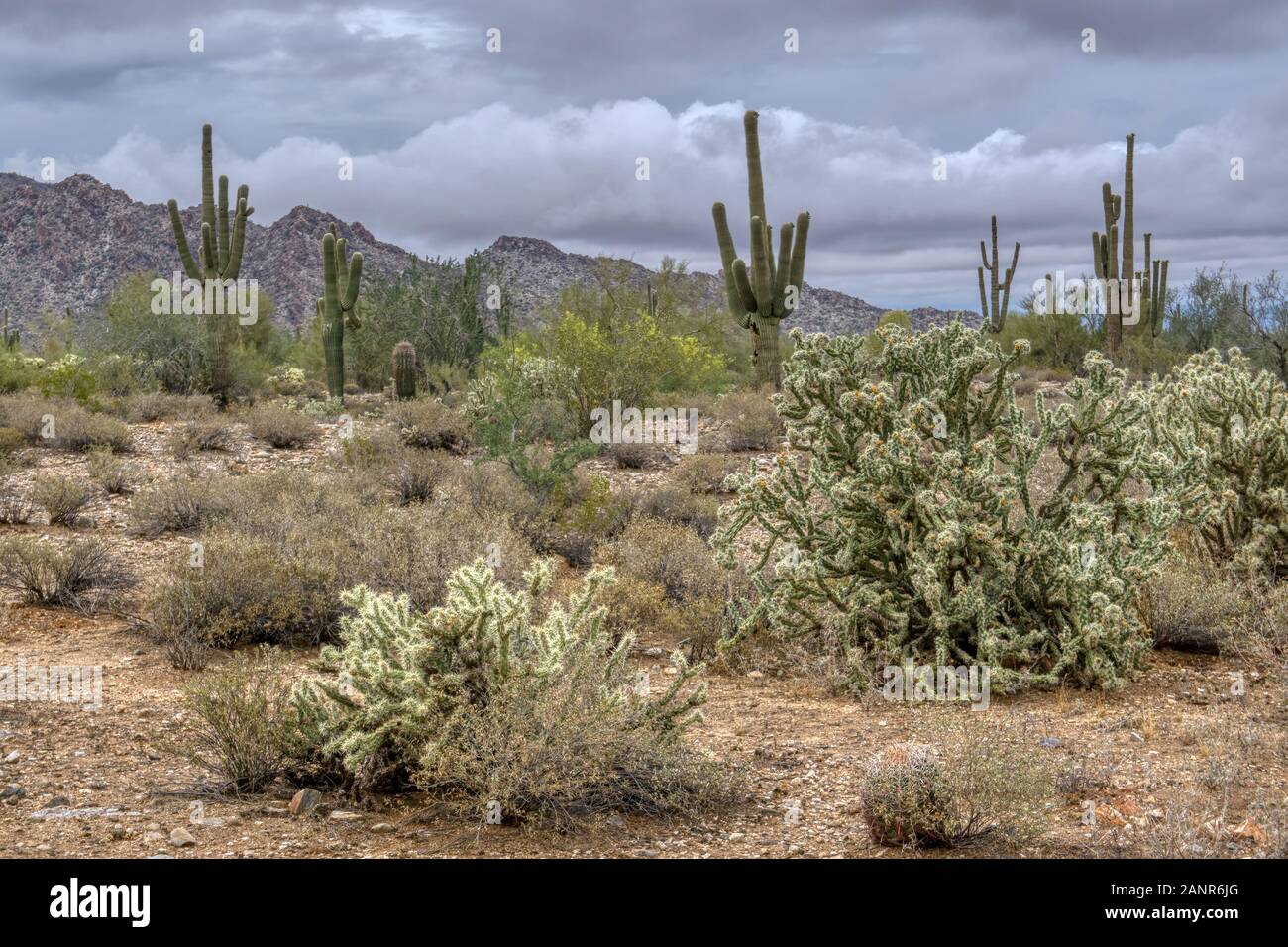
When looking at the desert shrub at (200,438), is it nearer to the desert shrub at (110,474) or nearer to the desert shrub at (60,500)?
the desert shrub at (110,474)

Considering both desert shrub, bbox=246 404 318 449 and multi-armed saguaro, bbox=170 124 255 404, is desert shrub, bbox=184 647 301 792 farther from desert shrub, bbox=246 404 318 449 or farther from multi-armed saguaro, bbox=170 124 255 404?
multi-armed saguaro, bbox=170 124 255 404

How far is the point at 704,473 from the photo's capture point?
1361 cm

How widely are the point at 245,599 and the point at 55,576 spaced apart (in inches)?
77.9

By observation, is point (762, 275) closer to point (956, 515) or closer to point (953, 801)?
point (956, 515)

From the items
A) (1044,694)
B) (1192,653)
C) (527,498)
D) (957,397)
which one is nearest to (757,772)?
(1044,694)

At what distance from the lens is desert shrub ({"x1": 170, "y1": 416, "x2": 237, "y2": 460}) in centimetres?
1534

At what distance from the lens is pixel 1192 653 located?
7.29 m

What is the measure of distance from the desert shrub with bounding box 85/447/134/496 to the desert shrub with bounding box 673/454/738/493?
5988mm

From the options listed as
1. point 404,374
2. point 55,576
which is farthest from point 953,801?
point 404,374

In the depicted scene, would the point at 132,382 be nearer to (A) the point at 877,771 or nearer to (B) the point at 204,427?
(B) the point at 204,427

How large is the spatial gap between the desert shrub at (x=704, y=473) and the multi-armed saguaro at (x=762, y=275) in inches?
240

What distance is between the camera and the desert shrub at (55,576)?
29.4 ft

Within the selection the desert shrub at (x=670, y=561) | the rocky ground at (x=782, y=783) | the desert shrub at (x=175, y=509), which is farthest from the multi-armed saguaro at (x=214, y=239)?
the rocky ground at (x=782, y=783)


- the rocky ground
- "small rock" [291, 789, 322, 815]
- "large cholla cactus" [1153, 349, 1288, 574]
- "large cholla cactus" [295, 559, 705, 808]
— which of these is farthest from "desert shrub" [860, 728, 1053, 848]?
"large cholla cactus" [1153, 349, 1288, 574]
